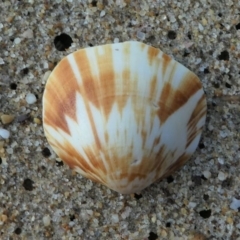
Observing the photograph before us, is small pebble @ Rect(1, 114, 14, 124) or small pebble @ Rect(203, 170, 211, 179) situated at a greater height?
small pebble @ Rect(1, 114, 14, 124)

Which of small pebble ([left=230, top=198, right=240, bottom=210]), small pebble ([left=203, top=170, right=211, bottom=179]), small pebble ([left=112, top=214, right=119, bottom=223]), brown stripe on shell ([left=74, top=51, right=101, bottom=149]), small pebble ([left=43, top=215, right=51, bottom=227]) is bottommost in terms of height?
small pebble ([left=230, top=198, right=240, bottom=210])

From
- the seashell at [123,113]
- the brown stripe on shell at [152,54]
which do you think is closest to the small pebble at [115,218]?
the seashell at [123,113]

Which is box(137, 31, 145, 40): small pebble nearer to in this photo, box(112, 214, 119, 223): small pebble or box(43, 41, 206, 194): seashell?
box(43, 41, 206, 194): seashell

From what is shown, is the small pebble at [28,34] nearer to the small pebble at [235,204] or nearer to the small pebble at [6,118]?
the small pebble at [6,118]

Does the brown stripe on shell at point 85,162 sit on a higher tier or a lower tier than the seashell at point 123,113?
lower

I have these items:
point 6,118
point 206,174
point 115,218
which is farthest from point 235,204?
point 6,118

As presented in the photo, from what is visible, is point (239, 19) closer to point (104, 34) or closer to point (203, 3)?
point (203, 3)

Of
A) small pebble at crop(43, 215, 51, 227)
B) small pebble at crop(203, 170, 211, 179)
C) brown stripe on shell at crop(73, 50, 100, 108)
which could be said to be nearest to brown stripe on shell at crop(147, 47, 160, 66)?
brown stripe on shell at crop(73, 50, 100, 108)

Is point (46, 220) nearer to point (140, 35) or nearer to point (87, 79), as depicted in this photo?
point (87, 79)

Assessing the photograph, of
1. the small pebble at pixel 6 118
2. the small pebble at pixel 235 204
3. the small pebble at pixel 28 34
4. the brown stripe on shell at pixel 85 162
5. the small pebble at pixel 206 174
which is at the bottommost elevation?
the small pebble at pixel 235 204
